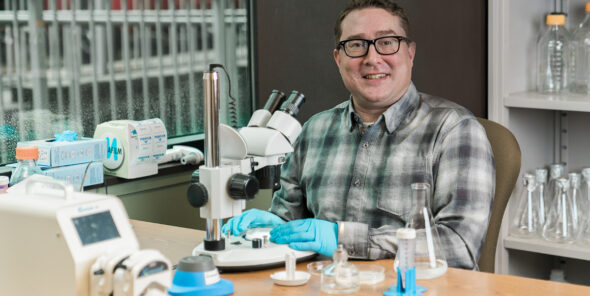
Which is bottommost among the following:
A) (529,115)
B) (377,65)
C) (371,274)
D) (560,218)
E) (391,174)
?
(560,218)

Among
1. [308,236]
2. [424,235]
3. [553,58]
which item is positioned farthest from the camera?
[553,58]

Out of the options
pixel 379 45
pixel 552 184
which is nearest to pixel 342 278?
pixel 379 45

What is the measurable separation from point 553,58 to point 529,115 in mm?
216

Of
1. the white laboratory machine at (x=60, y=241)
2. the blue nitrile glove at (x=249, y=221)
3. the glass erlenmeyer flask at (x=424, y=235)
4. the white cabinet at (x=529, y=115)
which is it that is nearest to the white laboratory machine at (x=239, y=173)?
the blue nitrile glove at (x=249, y=221)

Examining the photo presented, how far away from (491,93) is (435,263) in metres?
1.30

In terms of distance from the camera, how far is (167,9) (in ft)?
7.86

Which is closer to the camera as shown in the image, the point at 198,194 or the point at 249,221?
the point at 198,194

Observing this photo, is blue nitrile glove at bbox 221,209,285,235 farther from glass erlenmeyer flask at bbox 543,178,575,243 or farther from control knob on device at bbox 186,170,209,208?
glass erlenmeyer flask at bbox 543,178,575,243

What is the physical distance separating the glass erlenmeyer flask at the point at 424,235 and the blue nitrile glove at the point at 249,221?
1.60 feet

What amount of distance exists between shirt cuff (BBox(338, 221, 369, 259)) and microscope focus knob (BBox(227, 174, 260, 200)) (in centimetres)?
25

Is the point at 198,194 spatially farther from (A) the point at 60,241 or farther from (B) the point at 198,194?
(A) the point at 60,241

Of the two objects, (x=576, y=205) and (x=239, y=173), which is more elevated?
(x=239, y=173)

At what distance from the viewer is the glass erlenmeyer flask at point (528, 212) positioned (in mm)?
2484

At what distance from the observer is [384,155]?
195cm
